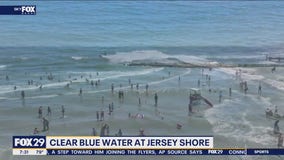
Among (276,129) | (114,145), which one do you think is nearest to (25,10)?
(114,145)

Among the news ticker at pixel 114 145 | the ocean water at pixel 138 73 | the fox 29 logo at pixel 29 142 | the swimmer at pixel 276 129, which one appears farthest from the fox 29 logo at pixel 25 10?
the swimmer at pixel 276 129

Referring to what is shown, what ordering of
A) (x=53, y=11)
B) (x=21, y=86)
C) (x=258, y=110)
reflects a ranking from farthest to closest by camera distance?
1. (x=53, y=11)
2. (x=21, y=86)
3. (x=258, y=110)

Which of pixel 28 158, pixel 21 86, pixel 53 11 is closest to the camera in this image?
pixel 28 158

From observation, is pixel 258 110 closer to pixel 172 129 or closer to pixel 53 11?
pixel 172 129

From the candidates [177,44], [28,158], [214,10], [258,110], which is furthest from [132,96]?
[214,10]

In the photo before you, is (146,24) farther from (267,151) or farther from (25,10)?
(267,151)
